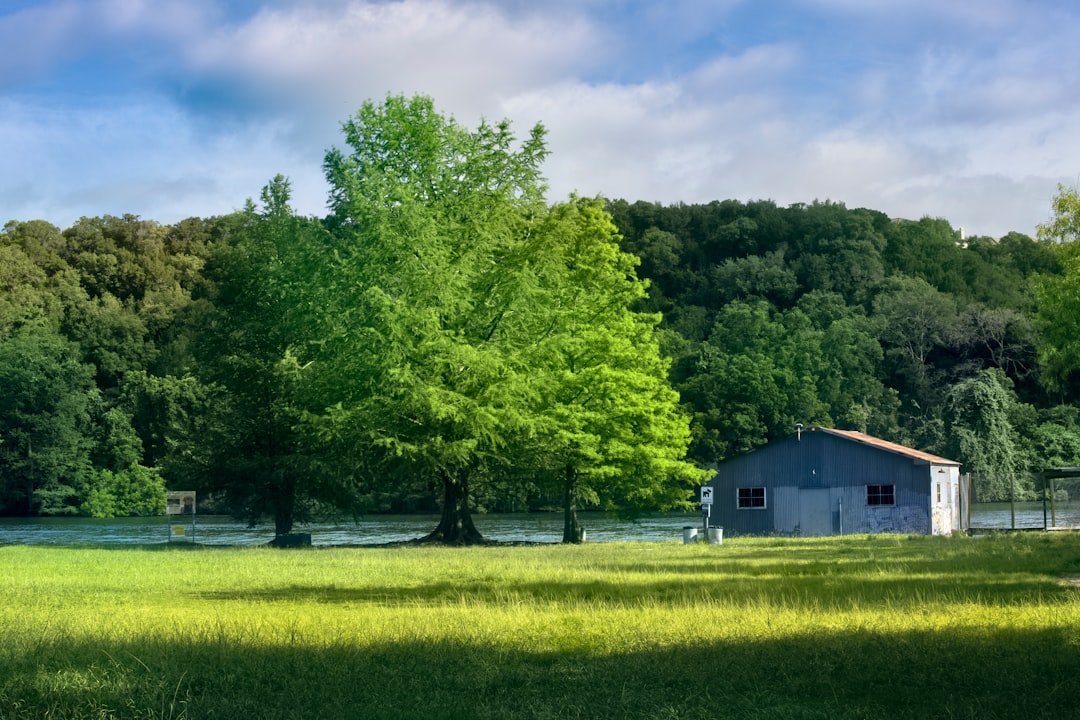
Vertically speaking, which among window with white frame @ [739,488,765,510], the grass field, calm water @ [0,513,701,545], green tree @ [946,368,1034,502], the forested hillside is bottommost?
calm water @ [0,513,701,545]

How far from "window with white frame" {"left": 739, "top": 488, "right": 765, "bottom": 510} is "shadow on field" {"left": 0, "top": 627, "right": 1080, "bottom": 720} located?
4377 cm

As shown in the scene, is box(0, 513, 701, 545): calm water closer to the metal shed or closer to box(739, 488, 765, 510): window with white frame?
box(739, 488, 765, 510): window with white frame

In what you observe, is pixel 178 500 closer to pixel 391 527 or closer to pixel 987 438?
pixel 391 527

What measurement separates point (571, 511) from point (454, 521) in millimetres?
5630

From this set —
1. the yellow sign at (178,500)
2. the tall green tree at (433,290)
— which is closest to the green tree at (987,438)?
the tall green tree at (433,290)

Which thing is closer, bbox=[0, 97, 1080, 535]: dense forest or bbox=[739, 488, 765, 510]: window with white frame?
bbox=[0, 97, 1080, 535]: dense forest

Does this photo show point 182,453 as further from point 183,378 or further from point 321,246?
point 183,378

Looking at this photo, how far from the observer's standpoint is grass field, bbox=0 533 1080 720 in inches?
411

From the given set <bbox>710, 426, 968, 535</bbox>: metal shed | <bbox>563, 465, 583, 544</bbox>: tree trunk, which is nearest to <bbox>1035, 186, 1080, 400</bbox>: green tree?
<bbox>710, 426, 968, 535</bbox>: metal shed

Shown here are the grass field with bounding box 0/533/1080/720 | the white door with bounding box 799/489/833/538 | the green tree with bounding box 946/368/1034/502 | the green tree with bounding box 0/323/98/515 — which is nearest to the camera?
the grass field with bounding box 0/533/1080/720

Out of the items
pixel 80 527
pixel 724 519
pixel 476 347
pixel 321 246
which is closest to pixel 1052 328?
pixel 724 519

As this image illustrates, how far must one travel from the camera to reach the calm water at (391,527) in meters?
59.2

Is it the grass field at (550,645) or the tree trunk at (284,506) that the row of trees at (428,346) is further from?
the grass field at (550,645)

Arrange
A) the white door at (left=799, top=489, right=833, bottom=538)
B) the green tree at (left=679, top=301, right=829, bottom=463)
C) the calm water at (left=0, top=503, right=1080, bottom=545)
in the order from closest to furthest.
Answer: the white door at (left=799, top=489, right=833, bottom=538), the calm water at (left=0, top=503, right=1080, bottom=545), the green tree at (left=679, top=301, right=829, bottom=463)
